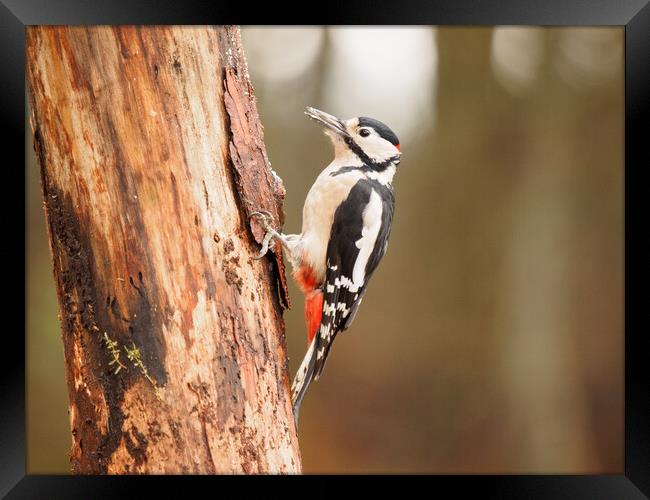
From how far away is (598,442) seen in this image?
8.44ft

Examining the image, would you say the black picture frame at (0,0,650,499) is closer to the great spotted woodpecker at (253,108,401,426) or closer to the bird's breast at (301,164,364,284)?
the great spotted woodpecker at (253,108,401,426)

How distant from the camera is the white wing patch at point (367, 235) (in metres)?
2.16

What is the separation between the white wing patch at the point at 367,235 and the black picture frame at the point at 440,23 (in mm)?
706

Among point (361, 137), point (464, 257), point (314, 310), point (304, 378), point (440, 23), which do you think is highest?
point (440, 23)

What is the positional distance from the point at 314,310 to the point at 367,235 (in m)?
0.36

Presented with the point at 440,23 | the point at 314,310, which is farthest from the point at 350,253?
the point at 440,23

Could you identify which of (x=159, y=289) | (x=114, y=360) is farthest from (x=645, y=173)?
(x=114, y=360)

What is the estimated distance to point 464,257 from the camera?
124 inches

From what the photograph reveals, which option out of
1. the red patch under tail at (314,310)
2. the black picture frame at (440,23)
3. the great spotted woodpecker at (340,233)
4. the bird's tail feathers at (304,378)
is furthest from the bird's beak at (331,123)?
the bird's tail feathers at (304,378)

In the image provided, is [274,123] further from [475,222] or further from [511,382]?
[511,382]

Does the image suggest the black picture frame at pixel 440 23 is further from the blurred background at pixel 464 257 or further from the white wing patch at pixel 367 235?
the white wing patch at pixel 367 235

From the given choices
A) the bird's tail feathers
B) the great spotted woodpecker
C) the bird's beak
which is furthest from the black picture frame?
the bird's tail feathers

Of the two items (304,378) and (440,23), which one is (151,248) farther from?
(440,23)

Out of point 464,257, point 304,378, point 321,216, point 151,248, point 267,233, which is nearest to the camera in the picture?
point 151,248
